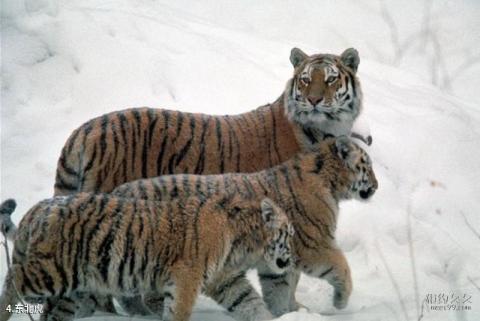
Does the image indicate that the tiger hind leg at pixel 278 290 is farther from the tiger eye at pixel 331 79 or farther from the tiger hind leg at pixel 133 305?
the tiger eye at pixel 331 79

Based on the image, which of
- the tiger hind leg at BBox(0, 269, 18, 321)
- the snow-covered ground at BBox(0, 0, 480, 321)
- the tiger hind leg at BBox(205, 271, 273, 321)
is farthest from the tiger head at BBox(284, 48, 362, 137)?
the tiger hind leg at BBox(0, 269, 18, 321)

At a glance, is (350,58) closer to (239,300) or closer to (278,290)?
(278,290)

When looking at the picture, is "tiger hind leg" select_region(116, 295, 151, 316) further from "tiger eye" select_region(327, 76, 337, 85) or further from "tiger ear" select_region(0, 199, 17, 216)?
"tiger eye" select_region(327, 76, 337, 85)

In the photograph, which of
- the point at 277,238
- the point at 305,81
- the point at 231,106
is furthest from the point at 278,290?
the point at 231,106

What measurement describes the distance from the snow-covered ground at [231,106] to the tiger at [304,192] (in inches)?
15.0

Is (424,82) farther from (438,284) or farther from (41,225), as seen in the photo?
(41,225)

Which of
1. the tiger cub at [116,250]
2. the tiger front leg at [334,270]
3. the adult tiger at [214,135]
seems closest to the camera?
the tiger cub at [116,250]

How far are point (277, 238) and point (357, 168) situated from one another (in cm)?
76

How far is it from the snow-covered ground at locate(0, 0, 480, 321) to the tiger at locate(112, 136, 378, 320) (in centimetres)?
38

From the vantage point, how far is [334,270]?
5094mm

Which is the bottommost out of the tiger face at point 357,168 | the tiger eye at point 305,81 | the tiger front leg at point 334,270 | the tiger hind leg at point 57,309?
the tiger hind leg at point 57,309

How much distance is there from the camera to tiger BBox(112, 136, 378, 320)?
4.98 metres

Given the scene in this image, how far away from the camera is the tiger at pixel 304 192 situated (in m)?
4.98

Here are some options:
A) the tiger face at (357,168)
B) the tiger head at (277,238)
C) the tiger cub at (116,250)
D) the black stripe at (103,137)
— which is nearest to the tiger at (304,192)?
the tiger face at (357,168)
